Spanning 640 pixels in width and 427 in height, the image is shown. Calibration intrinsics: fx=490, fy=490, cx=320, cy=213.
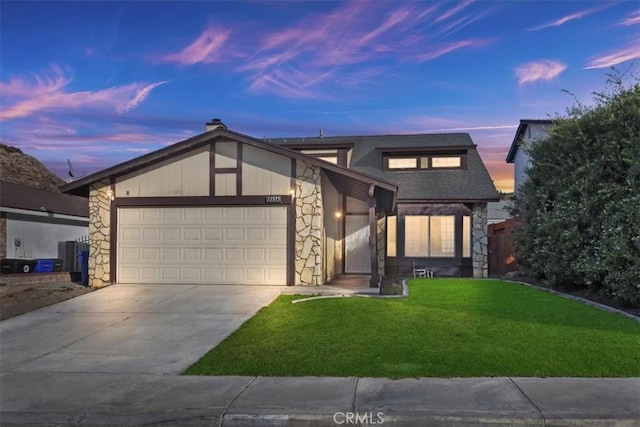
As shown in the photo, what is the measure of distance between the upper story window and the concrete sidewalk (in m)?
14.8

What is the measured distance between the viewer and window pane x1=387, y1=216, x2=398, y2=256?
59.7 feet

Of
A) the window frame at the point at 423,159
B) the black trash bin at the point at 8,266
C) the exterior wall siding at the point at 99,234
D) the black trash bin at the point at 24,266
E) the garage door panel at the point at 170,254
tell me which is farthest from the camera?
the window frame at the point at 423,159

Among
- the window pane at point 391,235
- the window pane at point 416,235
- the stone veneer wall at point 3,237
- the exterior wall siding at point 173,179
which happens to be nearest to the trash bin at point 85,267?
the exterior wall siding at point 173,179

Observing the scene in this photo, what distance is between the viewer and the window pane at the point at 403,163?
19.8 m

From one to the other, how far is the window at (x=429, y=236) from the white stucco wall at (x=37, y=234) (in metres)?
14.5

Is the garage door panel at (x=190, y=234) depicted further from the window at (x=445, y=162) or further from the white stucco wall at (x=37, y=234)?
the window at (x=445, y=162)

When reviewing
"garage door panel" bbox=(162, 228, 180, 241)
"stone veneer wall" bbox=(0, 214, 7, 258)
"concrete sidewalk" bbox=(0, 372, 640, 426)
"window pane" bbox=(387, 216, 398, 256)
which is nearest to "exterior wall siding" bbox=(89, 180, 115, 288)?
"garage door panel" bbox=(162, 228, 180, 241)

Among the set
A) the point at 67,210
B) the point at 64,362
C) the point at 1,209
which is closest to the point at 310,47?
the point at 64,362

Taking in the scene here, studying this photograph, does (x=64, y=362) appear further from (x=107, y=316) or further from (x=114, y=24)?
(x=114, y=24)

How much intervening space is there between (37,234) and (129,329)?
1436 cm

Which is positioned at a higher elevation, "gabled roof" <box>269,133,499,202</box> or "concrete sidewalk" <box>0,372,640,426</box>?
"gabled roof" <box>269,133,499,202</box>

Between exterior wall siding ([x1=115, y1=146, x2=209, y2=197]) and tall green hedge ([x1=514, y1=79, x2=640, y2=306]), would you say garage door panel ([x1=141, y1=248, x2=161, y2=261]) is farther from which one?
tall green hedge ([x1=514, y1=79, x2=640, y2=306])

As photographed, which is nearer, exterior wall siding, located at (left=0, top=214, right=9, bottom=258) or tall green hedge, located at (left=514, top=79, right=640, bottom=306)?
tall green hedge, located at (left=514, top=79, right=640, bottom=306)

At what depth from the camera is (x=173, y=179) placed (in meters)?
14.0
